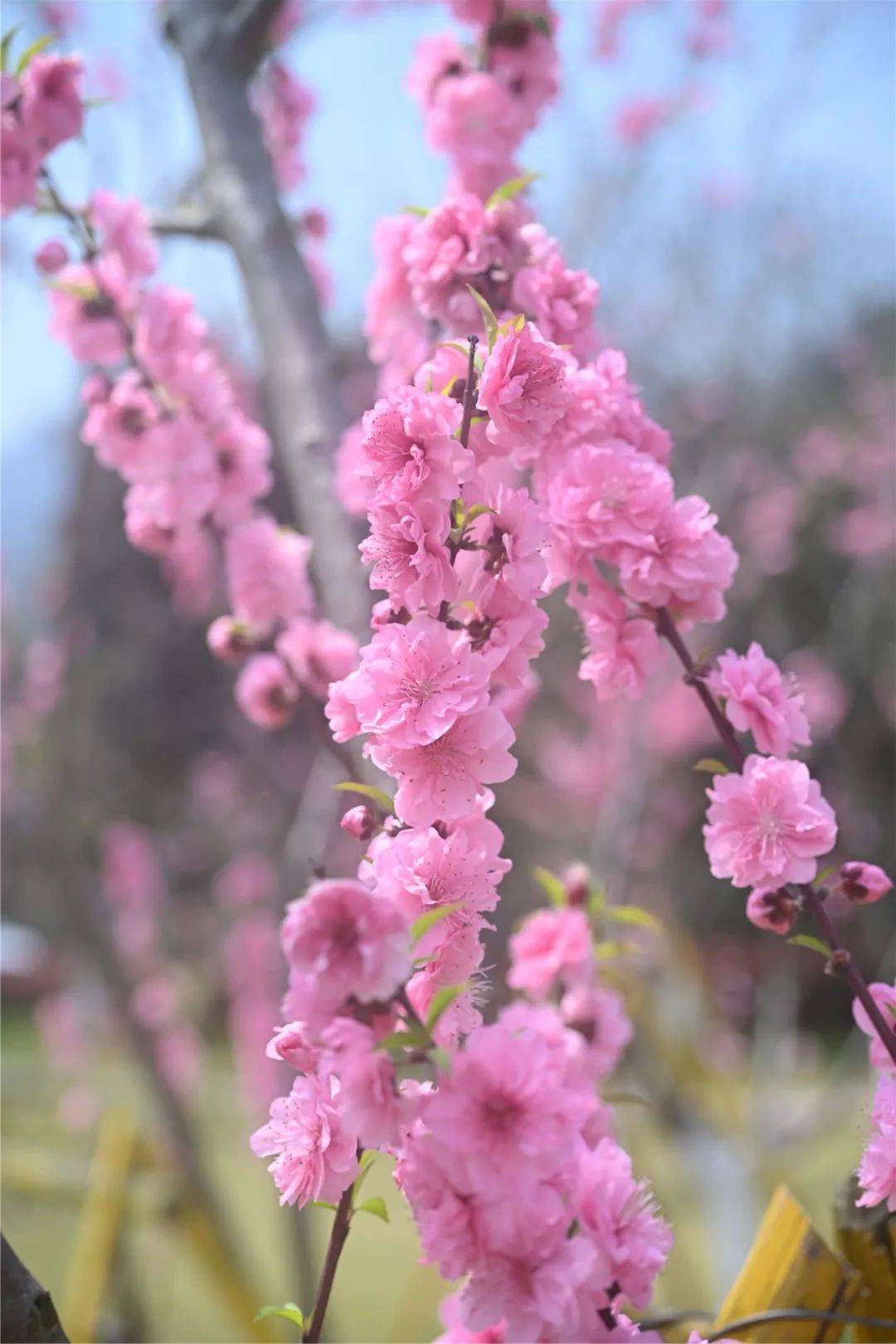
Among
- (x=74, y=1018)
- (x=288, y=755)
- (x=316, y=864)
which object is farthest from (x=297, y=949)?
(x=288, y=755)

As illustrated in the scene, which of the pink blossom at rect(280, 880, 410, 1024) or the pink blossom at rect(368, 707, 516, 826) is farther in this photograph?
the pink blossom at rect(368, 707, 516, 826)

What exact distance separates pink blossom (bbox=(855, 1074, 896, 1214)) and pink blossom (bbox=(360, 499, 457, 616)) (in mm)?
373

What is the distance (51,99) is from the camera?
37.4 inches

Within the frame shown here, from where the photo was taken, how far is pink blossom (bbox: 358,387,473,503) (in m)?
0.54

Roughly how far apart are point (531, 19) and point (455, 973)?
89 cm

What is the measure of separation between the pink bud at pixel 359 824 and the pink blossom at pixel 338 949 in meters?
0.19

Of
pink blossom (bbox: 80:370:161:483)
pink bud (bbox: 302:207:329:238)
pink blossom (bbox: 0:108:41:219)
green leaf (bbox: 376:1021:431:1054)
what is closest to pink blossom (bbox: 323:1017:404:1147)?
green leaf (bbox: 376:1021:431:1054)

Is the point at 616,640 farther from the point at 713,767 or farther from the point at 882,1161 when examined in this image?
the point at 882,1161

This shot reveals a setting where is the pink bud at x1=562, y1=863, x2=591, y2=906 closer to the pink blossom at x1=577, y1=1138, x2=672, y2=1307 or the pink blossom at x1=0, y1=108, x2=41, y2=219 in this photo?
the pink blossom at x1=577, y1=1138, x2=672, y2=1307

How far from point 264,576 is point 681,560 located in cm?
50

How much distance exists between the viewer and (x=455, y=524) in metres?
0.59

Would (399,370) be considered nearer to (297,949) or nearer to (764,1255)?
(297,949)

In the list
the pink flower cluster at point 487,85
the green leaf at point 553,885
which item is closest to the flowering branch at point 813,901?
the green leaf at point 553,885

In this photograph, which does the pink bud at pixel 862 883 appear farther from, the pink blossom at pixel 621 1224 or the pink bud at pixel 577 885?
the pink bud at pixel 577 885
